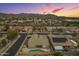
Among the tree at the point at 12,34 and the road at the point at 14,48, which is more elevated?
the tree at the point at 12,34

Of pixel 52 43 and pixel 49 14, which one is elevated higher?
pixel 49 14

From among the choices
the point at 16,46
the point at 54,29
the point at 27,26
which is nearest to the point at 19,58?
the point at 16,46

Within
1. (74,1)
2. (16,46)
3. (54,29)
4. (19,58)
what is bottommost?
(19,58)

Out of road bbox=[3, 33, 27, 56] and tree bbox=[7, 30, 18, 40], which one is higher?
tree bbox=[7, 30, 18, 40]

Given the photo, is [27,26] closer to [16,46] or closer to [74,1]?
[16,46]

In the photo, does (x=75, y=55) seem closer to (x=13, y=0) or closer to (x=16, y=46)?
(x=16, y=46)

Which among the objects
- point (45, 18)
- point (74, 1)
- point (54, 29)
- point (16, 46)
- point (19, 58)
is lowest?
point (19, 58)

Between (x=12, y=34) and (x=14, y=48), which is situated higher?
(x=12, y=34)

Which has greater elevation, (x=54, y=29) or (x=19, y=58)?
(x=54, y=29)

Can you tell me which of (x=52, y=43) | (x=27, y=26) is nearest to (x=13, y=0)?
(x=27, y=26)
